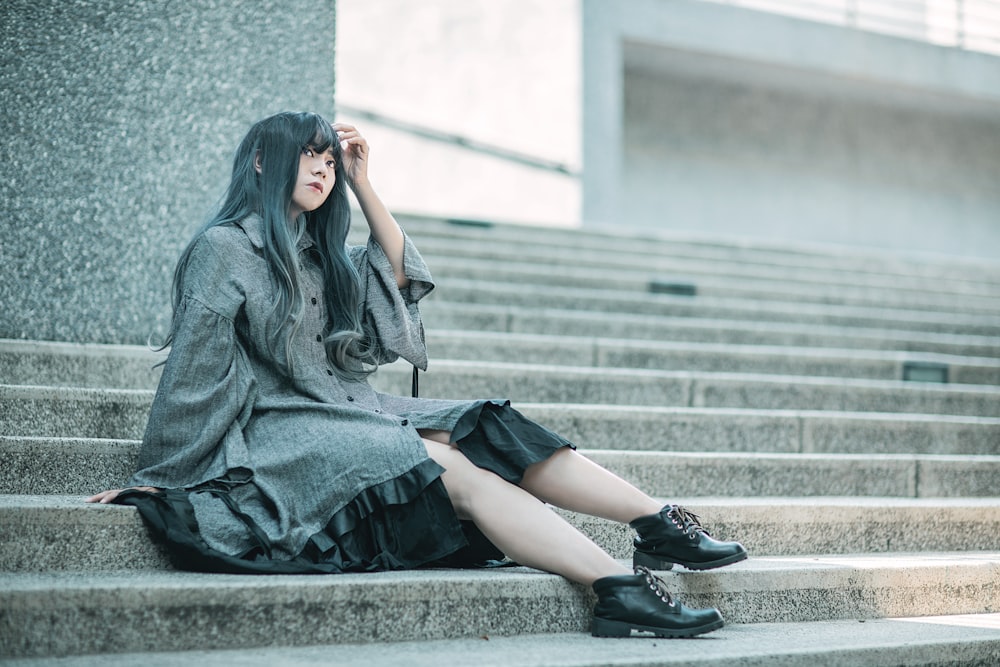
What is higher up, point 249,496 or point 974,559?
point 249,496

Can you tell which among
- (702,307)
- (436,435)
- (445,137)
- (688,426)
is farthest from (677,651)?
(445,137)

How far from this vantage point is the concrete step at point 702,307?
214 inches

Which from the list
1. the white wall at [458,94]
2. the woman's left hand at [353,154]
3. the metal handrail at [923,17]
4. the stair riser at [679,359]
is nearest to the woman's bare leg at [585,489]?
the woman's left hand at [353,154]

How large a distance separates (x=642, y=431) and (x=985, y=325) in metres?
3.47

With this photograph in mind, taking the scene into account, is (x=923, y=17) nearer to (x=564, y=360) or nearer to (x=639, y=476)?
(x=564, y=360)

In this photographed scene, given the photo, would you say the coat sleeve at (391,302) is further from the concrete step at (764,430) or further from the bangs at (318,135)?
the concrete step at (764,430)

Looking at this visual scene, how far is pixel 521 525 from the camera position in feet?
8.55

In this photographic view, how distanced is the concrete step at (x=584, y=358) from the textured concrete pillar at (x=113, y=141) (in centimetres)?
21

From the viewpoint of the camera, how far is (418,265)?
10.4 ft

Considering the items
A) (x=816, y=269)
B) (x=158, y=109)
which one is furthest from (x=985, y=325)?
(x=158, y=109)

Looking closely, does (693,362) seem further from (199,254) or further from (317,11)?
(199,254)

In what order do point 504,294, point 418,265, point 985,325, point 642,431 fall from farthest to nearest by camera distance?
1. point 985,325
2. point 504,294
3. point 642,431
4. point 418,265

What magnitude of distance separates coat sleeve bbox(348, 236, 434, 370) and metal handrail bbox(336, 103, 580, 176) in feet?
22.7

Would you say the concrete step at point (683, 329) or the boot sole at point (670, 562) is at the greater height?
the concrete step at point (683, 329)
